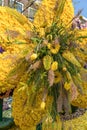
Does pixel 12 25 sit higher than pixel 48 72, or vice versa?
pixel 12 25

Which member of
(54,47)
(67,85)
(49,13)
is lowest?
(67,85)

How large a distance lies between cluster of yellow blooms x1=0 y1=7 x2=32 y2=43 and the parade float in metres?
0.02

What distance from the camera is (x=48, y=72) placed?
1763 millimetres

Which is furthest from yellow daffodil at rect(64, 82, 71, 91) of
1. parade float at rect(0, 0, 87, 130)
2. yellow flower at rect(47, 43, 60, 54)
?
yellow flower at rect(47, 43, 60, 54)

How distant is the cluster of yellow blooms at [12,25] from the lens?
1.87 m

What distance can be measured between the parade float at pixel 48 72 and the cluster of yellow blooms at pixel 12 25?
0.02 meters

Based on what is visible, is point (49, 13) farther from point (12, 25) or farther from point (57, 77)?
point (57, 77)

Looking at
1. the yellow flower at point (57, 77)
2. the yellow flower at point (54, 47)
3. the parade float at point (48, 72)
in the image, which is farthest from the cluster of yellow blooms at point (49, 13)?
the yellow flower at point (57, 77)

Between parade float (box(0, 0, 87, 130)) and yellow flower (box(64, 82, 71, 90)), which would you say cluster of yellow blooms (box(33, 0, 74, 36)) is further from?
yellow flower (box(64, 82, 71, 90))

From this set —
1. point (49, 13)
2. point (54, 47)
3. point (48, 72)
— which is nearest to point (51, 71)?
point (48, 72)

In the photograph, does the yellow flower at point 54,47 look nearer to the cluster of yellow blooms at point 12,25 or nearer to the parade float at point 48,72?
the parade float at point 48,72

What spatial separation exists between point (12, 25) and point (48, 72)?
37cm

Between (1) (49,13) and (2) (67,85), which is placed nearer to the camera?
(2) (67,85)

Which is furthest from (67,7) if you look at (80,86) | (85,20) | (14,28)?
(80,86)
